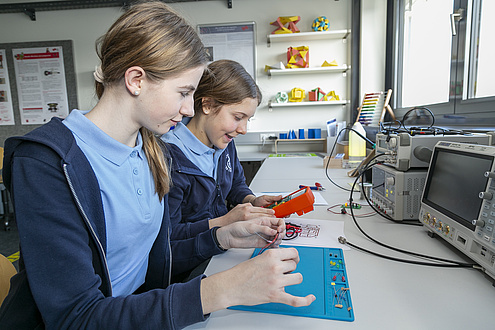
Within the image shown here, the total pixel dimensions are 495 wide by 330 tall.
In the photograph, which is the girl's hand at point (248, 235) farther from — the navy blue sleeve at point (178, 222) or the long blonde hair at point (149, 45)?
→ the long blonde hair at point (149, 45)

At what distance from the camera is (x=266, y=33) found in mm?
3115

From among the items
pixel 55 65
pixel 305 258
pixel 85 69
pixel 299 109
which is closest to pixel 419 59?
pixel 299 109

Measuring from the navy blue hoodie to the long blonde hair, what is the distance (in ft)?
0.67

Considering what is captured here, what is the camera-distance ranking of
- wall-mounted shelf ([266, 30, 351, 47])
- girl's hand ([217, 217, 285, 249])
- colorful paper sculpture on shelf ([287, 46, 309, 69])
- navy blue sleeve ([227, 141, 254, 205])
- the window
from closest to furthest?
girl's hand ([217, 217, 285, 249]) < navy blue sleeve ([227, 141, 254, 205]) < the window < wall-mounted shelf ([266, 30, 351, 47]) < colorful paper sculpture on shelf ([287, 46, 309, 69])

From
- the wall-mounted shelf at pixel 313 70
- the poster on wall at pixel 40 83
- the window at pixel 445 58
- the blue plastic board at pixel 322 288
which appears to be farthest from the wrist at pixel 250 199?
the poster on wall at pixel 40 83

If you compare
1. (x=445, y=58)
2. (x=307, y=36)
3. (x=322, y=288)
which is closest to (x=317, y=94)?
(x=307, y=36)

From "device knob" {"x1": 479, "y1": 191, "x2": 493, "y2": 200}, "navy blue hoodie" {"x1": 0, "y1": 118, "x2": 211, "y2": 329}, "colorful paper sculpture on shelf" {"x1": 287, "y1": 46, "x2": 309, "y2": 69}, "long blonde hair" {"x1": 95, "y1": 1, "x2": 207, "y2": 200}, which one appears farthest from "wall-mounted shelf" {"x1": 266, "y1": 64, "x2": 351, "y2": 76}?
"navy blue hoodie" {"x1": 0, "y1": 118, "x2": 211, "y2": 329}

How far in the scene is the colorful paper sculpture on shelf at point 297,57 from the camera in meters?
2.97

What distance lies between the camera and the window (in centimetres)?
159

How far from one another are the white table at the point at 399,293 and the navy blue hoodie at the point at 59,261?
0.08 meters

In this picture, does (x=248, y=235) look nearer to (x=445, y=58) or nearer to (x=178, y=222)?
(x=178, y=222)

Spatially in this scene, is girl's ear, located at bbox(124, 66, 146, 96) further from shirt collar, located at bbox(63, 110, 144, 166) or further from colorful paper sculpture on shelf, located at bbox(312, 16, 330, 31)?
colorful paper sculpture on shelf, located at bbox(312, 16, 330, 31)

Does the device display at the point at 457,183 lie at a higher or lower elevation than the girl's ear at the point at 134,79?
lower

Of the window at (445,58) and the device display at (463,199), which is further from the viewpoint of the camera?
the window at (445,58)
